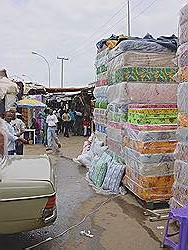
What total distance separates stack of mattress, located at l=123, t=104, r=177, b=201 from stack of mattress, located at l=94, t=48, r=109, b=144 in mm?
2707

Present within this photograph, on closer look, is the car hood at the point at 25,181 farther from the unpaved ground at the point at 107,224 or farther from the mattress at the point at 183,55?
the mattress at the point at 183,55

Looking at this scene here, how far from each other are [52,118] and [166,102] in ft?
26.8

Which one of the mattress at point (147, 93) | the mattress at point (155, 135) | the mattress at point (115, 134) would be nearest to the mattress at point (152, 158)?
the mattress at point (155, 135)

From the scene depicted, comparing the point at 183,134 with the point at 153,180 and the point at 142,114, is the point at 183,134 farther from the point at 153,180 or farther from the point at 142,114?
the point at 142,114

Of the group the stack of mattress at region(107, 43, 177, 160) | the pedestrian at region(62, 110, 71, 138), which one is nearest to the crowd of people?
the pedestrian at region(62, 110, 71, 138)

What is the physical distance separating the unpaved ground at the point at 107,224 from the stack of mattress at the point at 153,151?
18.6 inches

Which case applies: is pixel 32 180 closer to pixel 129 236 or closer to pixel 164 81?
pixel 129 236

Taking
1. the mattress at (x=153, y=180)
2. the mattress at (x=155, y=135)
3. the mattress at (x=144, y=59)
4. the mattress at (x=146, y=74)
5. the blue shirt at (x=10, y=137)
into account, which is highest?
the mattress at (x=144, y=59)

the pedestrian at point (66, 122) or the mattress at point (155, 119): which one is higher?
the mattress at point (155, 119)

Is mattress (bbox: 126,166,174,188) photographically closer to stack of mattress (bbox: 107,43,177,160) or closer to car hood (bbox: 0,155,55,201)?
stack of mattress (bbox: 107,43,177,160)

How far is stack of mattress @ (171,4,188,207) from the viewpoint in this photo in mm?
5098

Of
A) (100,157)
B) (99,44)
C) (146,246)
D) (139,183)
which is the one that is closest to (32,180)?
(146,246)

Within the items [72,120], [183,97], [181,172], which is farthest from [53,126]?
[183,97]

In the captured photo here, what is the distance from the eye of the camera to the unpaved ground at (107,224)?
4.94m
